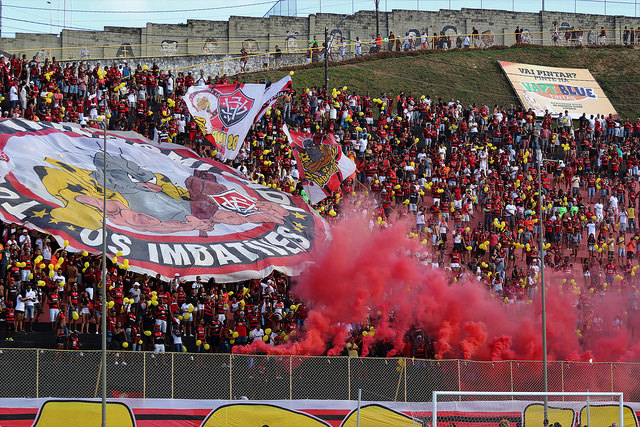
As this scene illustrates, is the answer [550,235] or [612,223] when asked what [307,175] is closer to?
[550,235]

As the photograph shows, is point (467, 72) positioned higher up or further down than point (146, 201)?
higher up

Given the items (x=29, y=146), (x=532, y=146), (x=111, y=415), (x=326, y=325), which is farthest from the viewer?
(x=532, y=146)

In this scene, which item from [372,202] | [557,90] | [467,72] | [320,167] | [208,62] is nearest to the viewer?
[320,167]

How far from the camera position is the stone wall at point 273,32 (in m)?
56.6

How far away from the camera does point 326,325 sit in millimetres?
25531

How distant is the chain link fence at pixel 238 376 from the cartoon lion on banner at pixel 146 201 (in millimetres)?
8282

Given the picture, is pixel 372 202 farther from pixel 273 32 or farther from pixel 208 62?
pixel 273 32

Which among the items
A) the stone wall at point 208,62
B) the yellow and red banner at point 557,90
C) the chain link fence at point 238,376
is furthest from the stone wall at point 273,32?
the chain link fence at point 238,376

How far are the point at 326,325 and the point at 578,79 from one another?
116 feet

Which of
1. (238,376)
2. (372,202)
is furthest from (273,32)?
(238,376)

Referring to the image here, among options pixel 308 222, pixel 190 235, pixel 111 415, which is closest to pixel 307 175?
pixel 308 222

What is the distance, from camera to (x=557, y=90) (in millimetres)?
52938

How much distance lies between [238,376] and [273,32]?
Answer: 44466 mm

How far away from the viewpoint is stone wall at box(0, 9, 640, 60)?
186ft
